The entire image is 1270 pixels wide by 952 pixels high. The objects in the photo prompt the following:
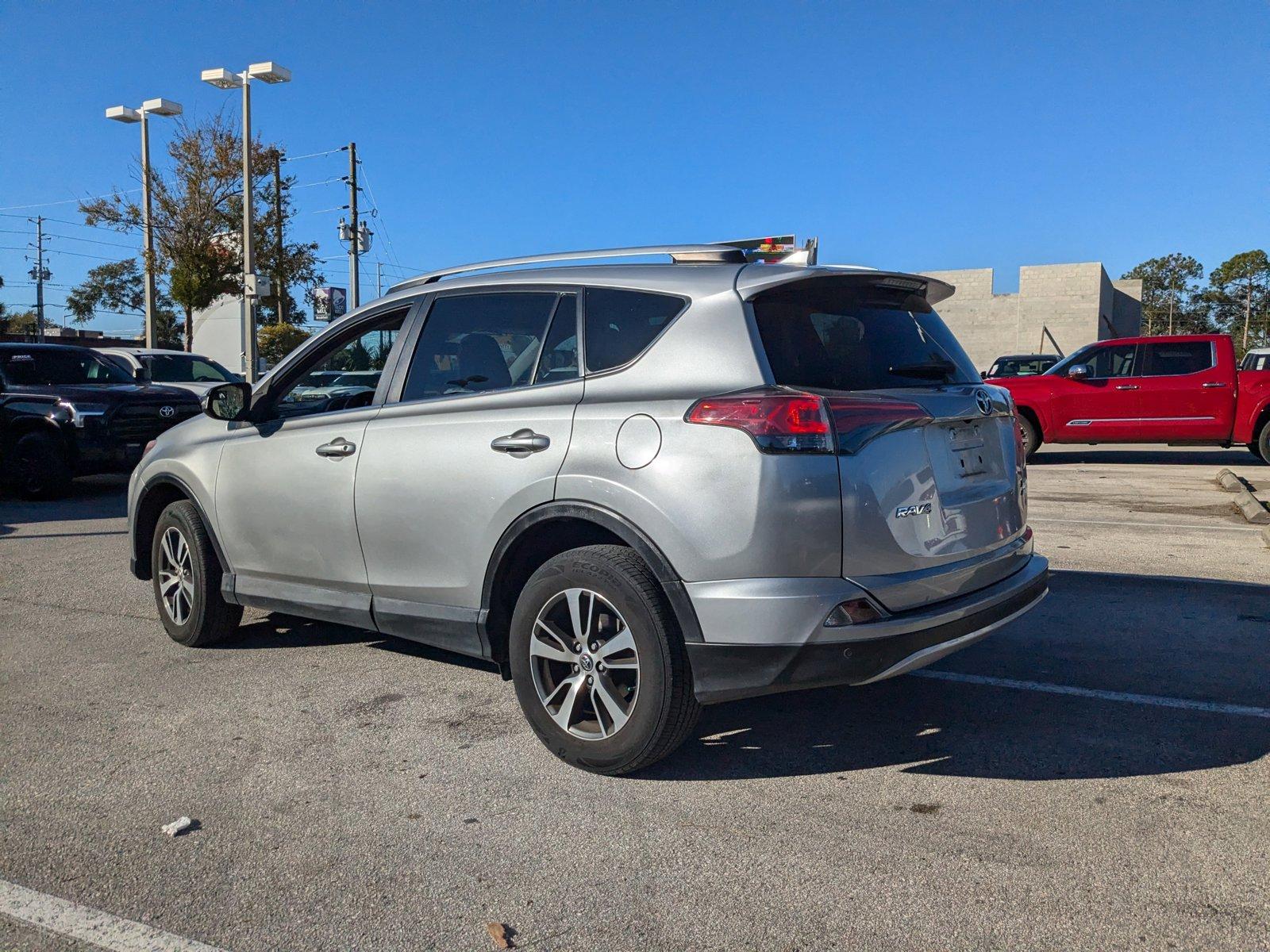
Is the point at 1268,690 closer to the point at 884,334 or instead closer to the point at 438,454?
the point at 884,334

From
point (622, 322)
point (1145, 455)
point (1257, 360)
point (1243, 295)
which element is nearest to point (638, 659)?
point (622, 322)

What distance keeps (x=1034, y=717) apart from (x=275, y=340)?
36483 mm

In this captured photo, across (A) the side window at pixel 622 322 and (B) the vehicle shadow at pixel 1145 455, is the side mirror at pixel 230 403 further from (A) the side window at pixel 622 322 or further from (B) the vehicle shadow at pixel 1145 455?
(B) the vehicle shadow at pixel 1145 455

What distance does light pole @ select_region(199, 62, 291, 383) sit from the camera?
2392 cm

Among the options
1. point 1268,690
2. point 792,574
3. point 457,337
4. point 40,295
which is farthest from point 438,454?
point 40,295

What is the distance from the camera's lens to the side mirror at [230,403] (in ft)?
17.3

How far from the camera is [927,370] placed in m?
4.04

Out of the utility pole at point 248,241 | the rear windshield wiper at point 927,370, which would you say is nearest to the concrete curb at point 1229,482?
the rear windshield wiper at point 927,370

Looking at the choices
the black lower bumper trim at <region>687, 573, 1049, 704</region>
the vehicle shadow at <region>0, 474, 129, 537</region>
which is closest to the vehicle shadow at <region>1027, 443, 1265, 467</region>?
the vehicle shadow at <region>0, 474, 129, 537</region>

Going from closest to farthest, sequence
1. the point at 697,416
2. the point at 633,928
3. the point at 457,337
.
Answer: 1. the point at 633,928
2. the point at 697,416
3. the point at 457,337

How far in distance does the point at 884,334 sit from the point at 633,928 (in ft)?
7.47

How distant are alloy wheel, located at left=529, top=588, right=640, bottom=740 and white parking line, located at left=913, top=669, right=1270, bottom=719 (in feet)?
6.15

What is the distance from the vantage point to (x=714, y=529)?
343 cm

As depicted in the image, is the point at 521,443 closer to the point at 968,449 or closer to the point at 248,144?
the point at 968,449
